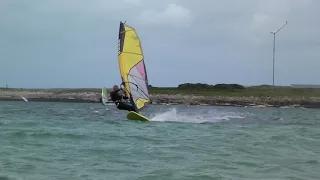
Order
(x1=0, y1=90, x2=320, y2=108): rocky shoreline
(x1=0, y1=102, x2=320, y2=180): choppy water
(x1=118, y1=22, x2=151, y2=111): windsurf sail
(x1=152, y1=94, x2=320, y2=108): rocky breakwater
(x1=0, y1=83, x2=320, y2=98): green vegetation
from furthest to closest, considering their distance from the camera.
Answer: (x1=0, y1=83, x2=320, y2=98): green vegetation < (x1=0, y1=90, x2=320, y2=108): rocky shoreline < (x1=152, y1=94, x2=320, y2=108): rocky breakwater < (x1=118, y1=22, x2=151, y2=111): windsurf sail < (x1=0, y1=102, x2=320, y2=180): choppy water

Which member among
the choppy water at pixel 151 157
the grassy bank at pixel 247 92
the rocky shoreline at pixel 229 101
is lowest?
the rocky shoreline at pixel 229 101

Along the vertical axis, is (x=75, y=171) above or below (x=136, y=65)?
below

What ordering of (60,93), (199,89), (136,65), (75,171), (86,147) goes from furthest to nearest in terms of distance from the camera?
(60,93), (199,89), (136,65), (86,147), (75,171)

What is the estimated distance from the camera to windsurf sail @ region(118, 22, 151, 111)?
2677 centimetres

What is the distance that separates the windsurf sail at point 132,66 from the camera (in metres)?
26.8

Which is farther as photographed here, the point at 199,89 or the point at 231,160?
the point at 199,89

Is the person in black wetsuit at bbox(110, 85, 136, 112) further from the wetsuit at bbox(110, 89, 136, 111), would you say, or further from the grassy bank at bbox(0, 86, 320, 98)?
the grassy bank at bbox(0, 86, 320, 98)

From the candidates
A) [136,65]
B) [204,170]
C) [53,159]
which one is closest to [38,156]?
[53,159]

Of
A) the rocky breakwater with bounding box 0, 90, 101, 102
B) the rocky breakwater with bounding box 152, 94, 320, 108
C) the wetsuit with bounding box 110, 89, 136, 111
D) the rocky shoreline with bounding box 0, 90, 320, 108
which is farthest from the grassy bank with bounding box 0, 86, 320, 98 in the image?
the wetsuit with bounding box 110, 89, 136, 111

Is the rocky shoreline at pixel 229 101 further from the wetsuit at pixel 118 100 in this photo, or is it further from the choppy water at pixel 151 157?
the choppy water at pixel 151 157

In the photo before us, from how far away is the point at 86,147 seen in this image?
14.0 metres

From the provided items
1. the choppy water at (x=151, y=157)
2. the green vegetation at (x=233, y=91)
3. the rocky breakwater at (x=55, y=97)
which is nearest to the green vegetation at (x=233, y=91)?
the green vegetation at (x=233, y=91)

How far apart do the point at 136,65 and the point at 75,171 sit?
59.1 feet

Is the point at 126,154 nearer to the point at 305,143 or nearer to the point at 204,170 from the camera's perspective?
the point at 204,170
